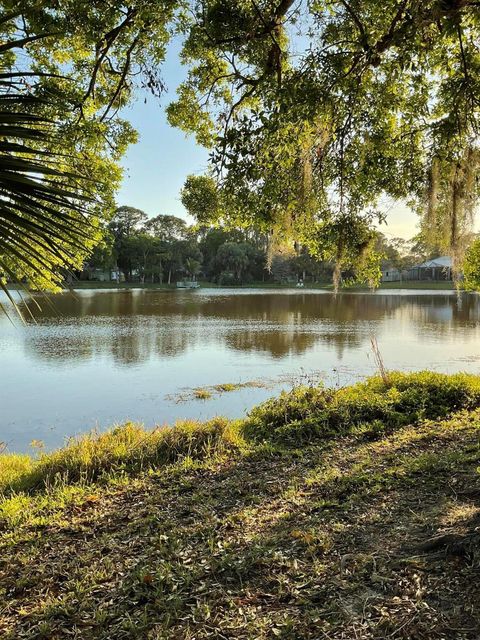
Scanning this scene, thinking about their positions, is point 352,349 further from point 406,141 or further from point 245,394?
point 406,141

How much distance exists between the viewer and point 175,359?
1527cm

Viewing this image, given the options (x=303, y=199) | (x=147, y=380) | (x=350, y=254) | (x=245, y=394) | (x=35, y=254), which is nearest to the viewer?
(x=35, y=254)

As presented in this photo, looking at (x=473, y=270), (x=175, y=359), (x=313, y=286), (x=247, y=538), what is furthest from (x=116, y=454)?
(x=313, y=286)

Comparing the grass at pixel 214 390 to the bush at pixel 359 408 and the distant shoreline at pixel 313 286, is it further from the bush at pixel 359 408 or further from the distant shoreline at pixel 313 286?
the distant shoreline at pixel 313 286

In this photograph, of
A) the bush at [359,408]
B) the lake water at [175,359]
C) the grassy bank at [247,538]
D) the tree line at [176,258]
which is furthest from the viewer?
the tree line at [176,258]

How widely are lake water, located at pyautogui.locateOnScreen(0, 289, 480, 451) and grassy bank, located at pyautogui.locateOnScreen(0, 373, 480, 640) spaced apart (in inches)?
76.2

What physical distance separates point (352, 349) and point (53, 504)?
13652 millimetres

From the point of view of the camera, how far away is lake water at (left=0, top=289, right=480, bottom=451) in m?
9.71

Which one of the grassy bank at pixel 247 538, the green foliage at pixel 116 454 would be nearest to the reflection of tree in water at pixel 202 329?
the green foliage at pixel 116 454

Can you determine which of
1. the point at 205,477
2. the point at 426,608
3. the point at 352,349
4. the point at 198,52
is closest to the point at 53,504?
the point at 205,477

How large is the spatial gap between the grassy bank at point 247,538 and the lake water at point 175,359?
1.93 metres

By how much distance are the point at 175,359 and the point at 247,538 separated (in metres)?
12.3

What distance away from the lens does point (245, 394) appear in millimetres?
10930

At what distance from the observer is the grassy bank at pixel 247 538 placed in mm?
2295
